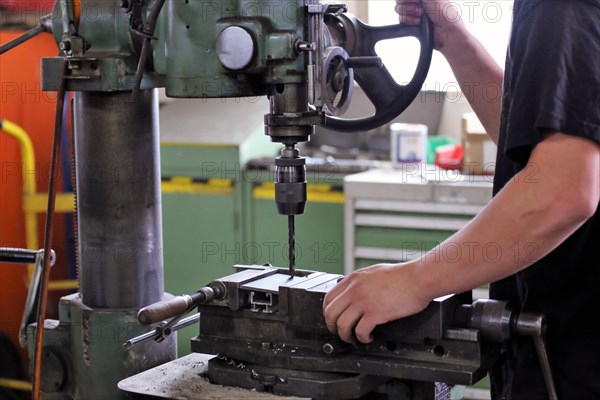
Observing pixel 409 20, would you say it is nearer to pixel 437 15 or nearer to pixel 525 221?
pixel 437 15

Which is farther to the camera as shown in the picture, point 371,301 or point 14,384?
point 14,384

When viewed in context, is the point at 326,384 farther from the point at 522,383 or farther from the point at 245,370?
the point at 522,383

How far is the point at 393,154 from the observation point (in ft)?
9.20

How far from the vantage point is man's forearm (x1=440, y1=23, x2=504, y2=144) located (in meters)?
1.39

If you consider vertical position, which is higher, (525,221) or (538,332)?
(525,221)

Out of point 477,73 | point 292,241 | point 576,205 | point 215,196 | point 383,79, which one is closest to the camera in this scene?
point 576,205

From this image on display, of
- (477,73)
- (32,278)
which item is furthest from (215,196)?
(32,278)

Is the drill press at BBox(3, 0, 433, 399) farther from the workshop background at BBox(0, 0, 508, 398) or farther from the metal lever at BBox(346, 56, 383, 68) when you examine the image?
the workshop background at BBox(0, 0, 508, 398)

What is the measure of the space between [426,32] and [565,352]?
538 millimetres

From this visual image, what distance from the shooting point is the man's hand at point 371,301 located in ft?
3.18

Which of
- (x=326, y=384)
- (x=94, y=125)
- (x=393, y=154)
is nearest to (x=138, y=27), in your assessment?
(x=94, y=125)

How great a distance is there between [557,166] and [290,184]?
0.34m

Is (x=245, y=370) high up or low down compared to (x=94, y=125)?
down

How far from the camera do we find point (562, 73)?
92 centimetres
